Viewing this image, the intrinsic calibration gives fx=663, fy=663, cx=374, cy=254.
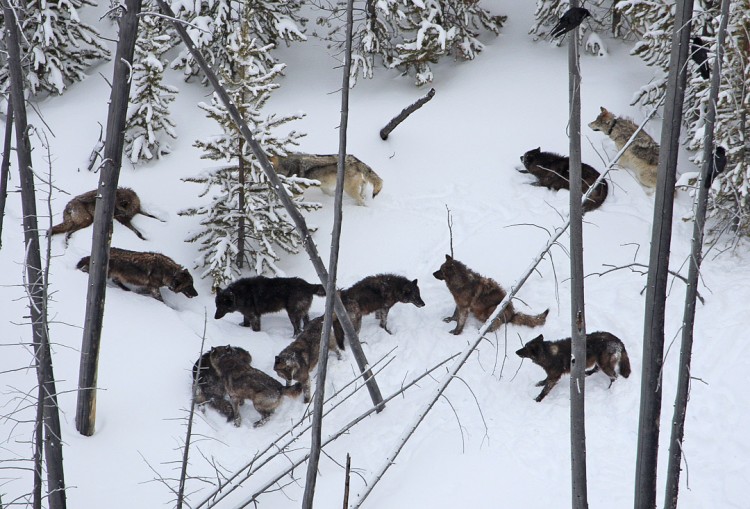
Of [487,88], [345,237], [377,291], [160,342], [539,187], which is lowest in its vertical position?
[160,342]

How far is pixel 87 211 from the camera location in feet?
37.7

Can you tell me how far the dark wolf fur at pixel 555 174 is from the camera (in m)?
12.3

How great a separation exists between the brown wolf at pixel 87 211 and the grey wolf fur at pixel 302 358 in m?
4.10

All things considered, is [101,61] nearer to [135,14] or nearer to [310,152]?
[310,152]

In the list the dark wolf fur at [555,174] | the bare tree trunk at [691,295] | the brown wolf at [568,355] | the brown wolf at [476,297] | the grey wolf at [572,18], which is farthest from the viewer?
the dark wolf fur at [555,174]

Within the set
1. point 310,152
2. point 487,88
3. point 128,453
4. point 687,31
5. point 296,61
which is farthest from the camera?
point 296,61

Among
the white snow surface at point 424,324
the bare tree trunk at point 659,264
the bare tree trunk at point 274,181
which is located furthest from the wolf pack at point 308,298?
the bare tree trunk at point 659,264

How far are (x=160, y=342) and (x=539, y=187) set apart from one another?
7.59 meters

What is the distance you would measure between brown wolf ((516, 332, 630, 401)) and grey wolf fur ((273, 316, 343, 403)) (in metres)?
2.87

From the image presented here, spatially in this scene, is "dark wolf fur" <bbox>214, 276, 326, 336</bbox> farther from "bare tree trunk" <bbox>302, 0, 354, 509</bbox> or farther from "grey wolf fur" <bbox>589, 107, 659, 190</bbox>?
"grey wolf fur" <bbox>589, 107, 659, 190</bbox>

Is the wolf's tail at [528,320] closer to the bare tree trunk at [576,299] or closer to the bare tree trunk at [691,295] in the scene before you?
the bare tree trunk at [691,295]

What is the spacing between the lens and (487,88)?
15.7 meters

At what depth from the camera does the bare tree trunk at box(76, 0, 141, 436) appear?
7363mm

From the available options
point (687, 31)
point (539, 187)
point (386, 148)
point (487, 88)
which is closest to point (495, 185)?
point (539, 187)
